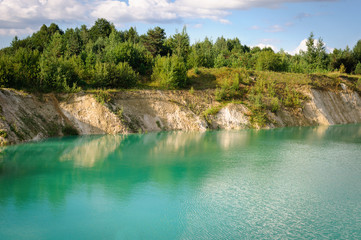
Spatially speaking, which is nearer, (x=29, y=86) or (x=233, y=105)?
(x=29, y=86)

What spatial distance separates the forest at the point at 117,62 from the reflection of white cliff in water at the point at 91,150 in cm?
890

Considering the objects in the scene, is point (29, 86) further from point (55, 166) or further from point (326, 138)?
point (326, 138)

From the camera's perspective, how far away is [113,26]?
86812mm

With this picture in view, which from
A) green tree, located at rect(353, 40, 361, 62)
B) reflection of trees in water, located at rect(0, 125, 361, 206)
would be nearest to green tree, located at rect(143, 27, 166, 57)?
reflection of trees in water, located at rect(0, 125, 361, 206)

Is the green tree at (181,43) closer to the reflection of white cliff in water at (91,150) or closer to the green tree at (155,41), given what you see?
the green tree at (155,41)

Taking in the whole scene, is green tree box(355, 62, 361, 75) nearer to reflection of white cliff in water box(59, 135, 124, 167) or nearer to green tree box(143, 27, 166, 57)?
green tree box(143, 27, 166, 57)

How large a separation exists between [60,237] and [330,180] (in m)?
→ 16.0

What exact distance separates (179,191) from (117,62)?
36398mm

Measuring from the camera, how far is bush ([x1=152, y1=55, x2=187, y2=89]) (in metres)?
47.7

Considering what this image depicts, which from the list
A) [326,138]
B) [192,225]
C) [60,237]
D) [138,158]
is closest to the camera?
[60,237]

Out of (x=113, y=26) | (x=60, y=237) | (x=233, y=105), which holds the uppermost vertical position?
(x=113, y=26)

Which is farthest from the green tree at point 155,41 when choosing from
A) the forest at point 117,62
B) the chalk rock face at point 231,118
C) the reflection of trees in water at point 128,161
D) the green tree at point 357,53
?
the green tree at point 357,53

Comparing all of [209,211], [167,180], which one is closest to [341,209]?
[209,211]

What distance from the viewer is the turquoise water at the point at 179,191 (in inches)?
535
